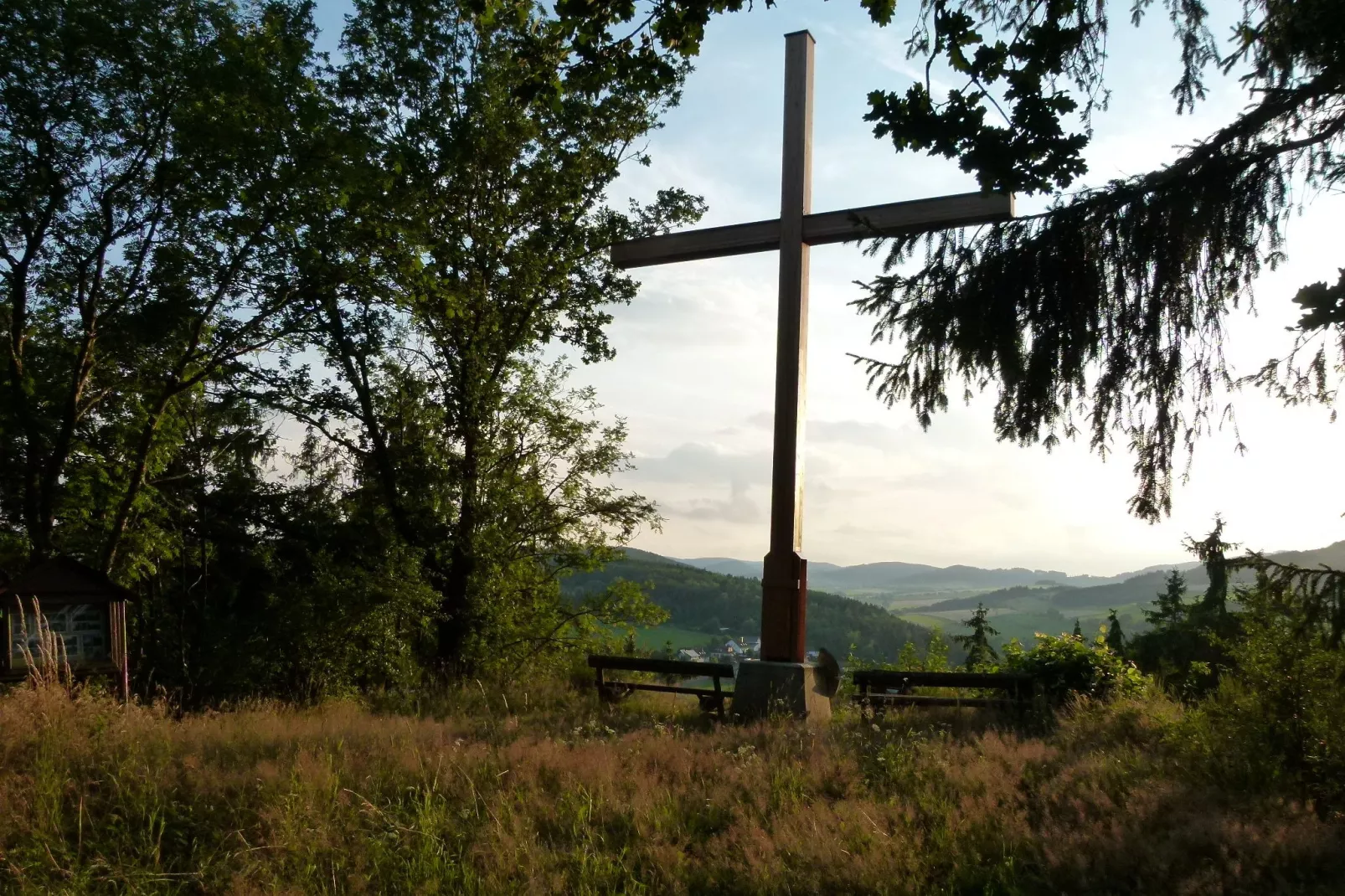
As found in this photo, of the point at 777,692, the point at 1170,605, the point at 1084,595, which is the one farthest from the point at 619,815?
the point at 1084,595

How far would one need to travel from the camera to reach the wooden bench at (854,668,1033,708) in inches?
392

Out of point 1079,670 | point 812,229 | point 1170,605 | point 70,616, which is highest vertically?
point 812,229

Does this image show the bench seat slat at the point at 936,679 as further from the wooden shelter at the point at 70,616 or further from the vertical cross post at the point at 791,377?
the wooden shelter at the point at 70,616

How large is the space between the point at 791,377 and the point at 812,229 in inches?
58.4

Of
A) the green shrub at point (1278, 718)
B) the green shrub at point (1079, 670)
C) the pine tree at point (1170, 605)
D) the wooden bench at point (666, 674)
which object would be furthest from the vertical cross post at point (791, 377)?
the pine tree at point (1170, 605)

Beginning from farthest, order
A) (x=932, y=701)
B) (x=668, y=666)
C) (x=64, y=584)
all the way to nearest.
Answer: (x=668, y=666), (x=932, y=701), (x=64, y=584)

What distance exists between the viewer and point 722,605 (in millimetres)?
32312

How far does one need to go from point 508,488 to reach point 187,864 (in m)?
8.89

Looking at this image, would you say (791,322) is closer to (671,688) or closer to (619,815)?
(671,688)

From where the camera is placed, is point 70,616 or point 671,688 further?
point 671,688

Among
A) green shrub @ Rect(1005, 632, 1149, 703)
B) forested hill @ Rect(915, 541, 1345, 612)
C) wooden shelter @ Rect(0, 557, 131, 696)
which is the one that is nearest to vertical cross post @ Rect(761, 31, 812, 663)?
green shrub @ Rect(1005, 632, 1149, 703)

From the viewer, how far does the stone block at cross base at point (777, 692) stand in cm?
923

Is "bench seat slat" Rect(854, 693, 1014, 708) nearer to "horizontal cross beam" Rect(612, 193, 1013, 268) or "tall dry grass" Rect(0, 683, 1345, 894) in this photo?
"tall dry grass" Rect(0, 683, 1345, 894)

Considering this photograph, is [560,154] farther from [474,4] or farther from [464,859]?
[464,859]
